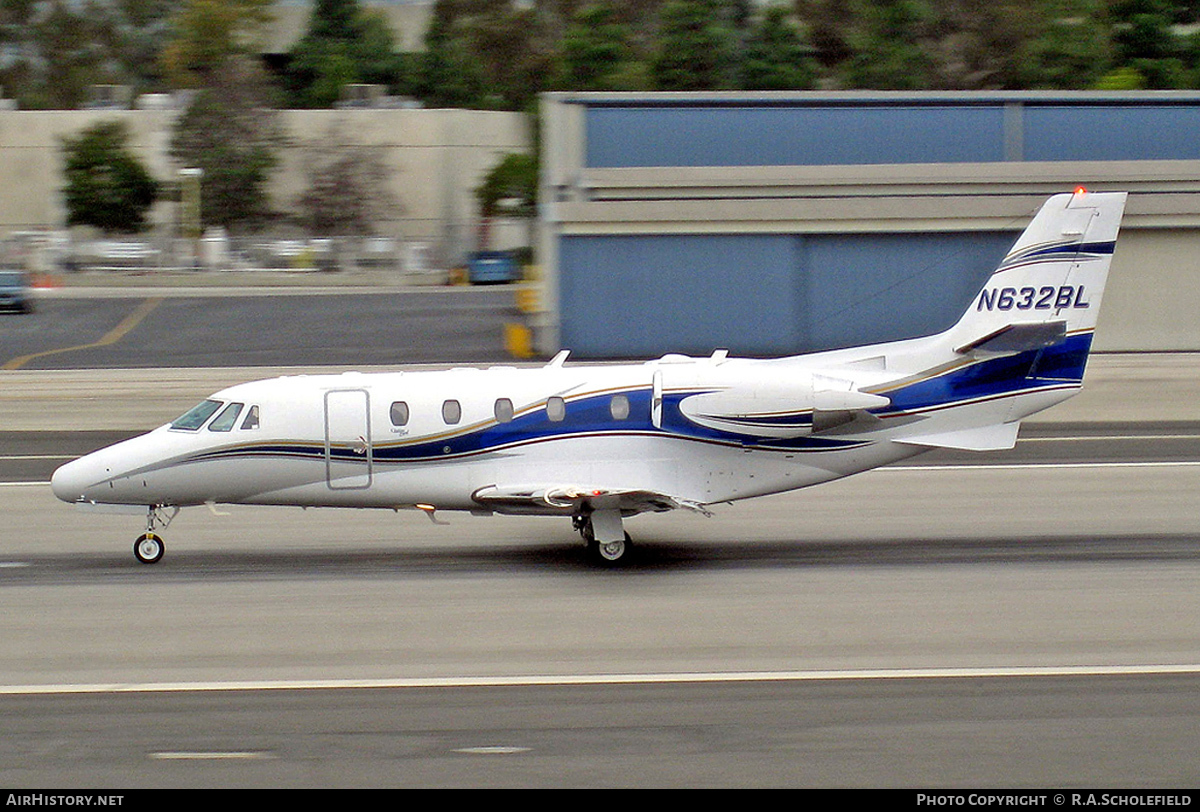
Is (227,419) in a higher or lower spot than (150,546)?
higher

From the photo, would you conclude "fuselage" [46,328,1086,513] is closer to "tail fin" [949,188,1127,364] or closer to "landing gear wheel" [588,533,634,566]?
"landing gear wheel" [588,533,634,566]

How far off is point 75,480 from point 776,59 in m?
72.9

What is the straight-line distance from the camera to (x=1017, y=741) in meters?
10.5

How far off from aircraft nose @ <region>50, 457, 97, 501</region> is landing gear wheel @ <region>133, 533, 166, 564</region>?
880 millimetres

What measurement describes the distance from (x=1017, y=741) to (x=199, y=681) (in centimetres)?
682

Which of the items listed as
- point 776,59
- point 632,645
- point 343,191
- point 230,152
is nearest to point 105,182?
point 230,152

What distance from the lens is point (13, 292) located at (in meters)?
48.2

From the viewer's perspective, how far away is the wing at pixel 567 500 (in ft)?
51.3

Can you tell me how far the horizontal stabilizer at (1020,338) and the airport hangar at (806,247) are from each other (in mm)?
20441

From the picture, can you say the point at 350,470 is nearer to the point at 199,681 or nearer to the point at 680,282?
the point at 199,681

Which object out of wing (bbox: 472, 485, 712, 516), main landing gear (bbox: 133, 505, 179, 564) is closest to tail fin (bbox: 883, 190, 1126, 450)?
wing (bbox: 472, 485, 712, 516)

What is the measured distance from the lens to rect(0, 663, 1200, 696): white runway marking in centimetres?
1209

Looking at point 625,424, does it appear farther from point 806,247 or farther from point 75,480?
point 806,247

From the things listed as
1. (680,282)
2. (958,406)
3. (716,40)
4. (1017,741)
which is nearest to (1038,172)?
(680,282)
